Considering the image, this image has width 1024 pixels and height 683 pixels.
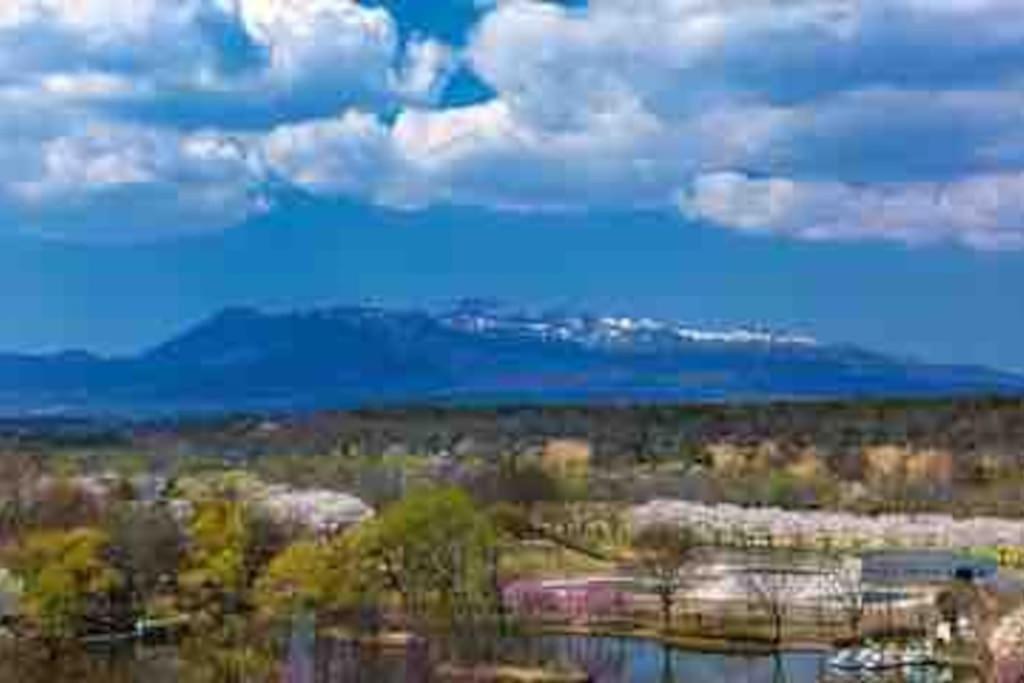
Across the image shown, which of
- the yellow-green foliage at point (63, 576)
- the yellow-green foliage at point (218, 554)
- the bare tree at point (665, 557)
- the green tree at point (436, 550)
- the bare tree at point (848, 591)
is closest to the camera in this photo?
the yellow-green foliage at point (63, 576)

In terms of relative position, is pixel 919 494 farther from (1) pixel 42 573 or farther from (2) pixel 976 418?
(1) pixel 42 573

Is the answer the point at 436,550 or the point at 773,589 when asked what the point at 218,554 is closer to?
the point at 436,550

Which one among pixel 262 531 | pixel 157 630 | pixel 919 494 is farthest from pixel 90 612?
pixel 919 494

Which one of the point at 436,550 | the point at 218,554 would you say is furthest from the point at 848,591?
the point at 218,554

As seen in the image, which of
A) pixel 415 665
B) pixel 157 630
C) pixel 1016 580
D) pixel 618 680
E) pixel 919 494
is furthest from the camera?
pixel 919 494

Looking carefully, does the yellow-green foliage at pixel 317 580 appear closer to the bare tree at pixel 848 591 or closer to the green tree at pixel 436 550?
the green tree at pixel 436 550

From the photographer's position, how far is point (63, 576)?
8575 centimetres

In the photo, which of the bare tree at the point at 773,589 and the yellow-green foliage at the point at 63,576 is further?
the bare tree at the point at 773,589

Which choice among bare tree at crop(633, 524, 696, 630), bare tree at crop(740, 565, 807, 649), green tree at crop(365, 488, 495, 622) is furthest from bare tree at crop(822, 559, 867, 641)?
green tree at crop(365, 488, 495, 622)

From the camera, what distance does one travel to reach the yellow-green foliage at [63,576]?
83812 millimetres

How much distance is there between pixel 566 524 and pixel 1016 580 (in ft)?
128

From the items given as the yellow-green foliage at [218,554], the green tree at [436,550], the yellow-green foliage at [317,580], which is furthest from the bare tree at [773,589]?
the yellow-green foliage at [218,554]

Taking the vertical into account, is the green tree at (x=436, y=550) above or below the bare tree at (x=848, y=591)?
above

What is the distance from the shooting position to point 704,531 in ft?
436
